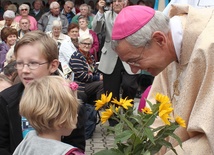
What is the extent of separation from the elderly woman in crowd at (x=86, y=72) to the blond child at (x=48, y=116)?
5.22 m

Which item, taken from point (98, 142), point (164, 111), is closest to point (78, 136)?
point (164, 111)

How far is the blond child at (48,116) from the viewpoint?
8.59 feet

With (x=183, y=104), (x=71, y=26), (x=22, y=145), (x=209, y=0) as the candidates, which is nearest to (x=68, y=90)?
(x=22, y=145)

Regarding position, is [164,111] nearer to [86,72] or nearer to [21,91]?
[21,91]

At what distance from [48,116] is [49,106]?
0.06 metres

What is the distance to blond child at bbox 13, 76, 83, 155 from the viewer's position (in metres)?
2.62

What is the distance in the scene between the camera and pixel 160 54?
9.11 feet

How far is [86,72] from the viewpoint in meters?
8.11

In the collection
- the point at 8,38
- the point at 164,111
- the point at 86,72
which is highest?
the point at 164,111

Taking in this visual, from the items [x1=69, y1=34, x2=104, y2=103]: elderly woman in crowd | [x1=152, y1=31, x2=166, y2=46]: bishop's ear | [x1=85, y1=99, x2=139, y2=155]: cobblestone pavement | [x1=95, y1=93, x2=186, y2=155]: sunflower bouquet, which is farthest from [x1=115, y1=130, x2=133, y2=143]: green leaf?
[x1=69, y1=34, x2=104, y2=103]: elderly woman in crowd

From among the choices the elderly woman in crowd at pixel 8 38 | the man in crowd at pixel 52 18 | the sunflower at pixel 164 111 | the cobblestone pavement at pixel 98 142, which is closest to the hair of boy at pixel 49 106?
the sunflower at pixel 164 111

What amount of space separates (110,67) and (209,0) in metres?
3.87

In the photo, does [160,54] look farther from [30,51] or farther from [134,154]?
[30,51]

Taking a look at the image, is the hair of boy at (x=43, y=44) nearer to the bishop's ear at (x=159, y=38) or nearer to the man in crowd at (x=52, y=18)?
the bishop's ear at (x=159, y=38)
